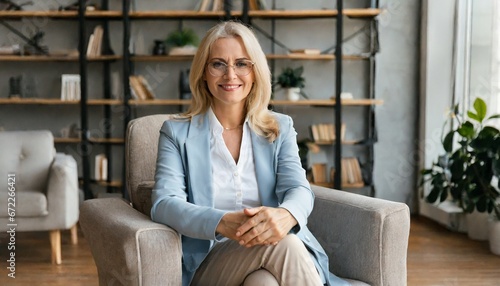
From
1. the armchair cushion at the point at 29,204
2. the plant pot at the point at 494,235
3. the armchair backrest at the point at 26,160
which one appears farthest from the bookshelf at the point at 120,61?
the plant pot at the point at 494,235

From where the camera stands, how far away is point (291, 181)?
197cm

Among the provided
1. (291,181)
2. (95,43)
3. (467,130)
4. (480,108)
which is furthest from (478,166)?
(95,43)

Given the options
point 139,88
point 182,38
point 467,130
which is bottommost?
point 467,130

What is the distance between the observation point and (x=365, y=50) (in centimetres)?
526

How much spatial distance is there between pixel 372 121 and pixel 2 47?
2.99 metres

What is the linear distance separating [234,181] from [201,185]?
0.11 m

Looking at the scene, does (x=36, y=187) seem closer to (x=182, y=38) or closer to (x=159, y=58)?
(x=159, y=58)

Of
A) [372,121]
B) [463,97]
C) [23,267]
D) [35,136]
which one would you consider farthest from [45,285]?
[463,97]

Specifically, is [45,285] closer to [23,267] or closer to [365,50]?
[23,267]

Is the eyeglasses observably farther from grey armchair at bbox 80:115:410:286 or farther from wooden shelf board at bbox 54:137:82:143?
wooden shelf board at bbox 54:137:82:143

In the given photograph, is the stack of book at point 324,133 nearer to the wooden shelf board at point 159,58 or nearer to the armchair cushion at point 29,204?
the wooden shelf board at point 159,58

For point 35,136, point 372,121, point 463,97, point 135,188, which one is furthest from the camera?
point 372,121

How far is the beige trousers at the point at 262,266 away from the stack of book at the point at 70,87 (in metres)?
3.51

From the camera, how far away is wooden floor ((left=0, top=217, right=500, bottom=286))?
339cm
